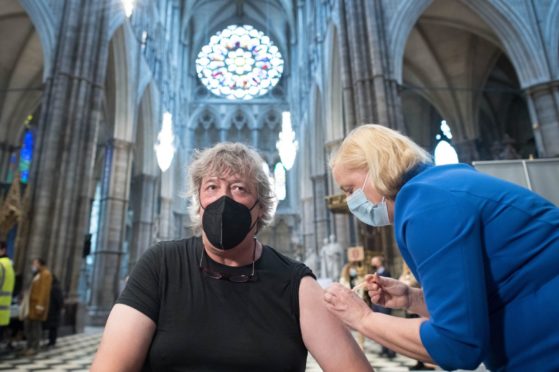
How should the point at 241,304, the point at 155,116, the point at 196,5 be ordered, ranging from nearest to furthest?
the point at 241,304, the point at 155,116, the point at 196,5

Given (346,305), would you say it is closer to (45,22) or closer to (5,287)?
(5,287)

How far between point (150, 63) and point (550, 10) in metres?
16.0

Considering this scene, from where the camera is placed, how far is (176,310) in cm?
139

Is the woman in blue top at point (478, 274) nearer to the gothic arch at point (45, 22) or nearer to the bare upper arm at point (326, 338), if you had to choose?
the bare upper arm at point (326, 338)

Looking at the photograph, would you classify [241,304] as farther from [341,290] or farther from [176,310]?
[341,290]

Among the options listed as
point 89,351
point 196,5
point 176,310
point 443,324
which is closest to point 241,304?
point 176,310

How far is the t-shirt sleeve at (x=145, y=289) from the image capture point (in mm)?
1380

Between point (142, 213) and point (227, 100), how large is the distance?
42.0 ft

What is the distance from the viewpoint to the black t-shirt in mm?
1327

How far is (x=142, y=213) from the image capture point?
19391 mm

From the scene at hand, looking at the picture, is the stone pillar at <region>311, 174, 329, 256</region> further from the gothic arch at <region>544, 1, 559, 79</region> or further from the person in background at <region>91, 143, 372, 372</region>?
the person in background at <region>91, 143, 372, 372</region>

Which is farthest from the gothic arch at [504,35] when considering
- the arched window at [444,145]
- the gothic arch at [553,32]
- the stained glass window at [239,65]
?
the stained glass window at [239,65]

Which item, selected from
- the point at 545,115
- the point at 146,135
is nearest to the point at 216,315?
the point at 545,115

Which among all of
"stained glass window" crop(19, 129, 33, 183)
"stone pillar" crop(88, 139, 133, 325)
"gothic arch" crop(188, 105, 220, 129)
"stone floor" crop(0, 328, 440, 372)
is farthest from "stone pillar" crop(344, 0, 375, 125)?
"gothic arch" crop(188, 105, 220, 129)
